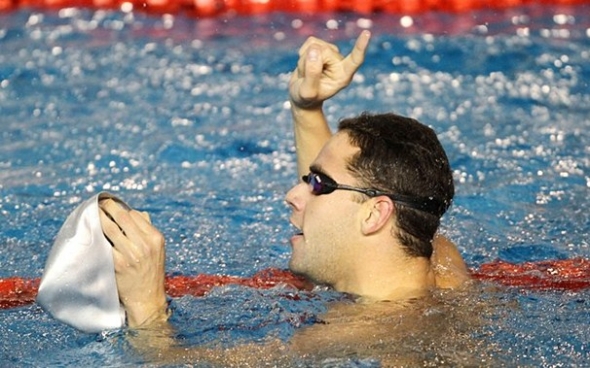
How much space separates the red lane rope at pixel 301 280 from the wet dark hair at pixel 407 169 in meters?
0.44

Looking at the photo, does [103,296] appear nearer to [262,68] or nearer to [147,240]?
[147,240]

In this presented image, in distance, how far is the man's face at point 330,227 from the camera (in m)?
2.64

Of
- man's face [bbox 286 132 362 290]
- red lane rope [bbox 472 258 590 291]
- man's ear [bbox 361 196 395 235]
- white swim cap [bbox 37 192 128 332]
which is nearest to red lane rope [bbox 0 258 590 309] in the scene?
red lane rope [bbox 472 258 590 291]

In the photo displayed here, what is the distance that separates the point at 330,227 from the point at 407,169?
0.73ft

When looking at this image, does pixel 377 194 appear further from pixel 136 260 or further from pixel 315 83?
pixel 136 260

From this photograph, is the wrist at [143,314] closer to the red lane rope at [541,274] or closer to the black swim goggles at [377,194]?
the black swim goggles at [377,194]

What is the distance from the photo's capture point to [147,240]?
2396 millimetres

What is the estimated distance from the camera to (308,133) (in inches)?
121

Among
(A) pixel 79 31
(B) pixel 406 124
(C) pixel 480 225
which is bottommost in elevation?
(A) pixel 79 31

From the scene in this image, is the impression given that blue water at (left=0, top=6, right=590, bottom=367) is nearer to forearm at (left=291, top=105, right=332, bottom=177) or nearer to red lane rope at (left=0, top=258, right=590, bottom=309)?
red lane rope at (left=0, top=258, right=590, bottom=309)

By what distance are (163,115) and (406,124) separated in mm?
2352

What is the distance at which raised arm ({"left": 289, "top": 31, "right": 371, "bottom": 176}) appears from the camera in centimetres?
283

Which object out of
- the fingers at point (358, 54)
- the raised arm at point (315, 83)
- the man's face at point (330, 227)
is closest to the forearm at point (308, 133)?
the raised arm at point (315, 83)

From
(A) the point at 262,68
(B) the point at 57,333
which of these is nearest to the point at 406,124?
(B) the point at 57,333
